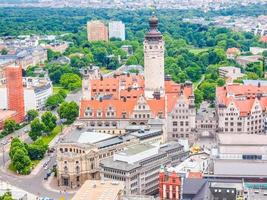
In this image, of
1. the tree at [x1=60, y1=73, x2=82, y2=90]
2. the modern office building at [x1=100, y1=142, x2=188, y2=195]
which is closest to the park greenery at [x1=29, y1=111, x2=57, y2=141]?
the modern office building at [x1=100, y1=142, x2=188, y2=195]

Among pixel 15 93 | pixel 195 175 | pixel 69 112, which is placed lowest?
pixel 69 112

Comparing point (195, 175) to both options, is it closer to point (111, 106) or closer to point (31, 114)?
point (111, 106)

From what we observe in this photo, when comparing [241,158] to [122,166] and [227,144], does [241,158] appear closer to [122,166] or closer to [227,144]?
[227,144]

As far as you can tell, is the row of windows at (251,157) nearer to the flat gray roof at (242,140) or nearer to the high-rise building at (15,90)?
the flat gray roof at (242,140)

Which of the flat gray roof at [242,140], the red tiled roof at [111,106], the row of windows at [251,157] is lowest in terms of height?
the row of windows at [251,157]

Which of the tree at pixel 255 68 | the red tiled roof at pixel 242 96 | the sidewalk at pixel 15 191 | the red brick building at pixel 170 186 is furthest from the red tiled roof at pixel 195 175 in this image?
the tree at pixel 255 68

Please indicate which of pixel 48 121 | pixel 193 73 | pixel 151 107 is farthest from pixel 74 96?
pixel 151 107
